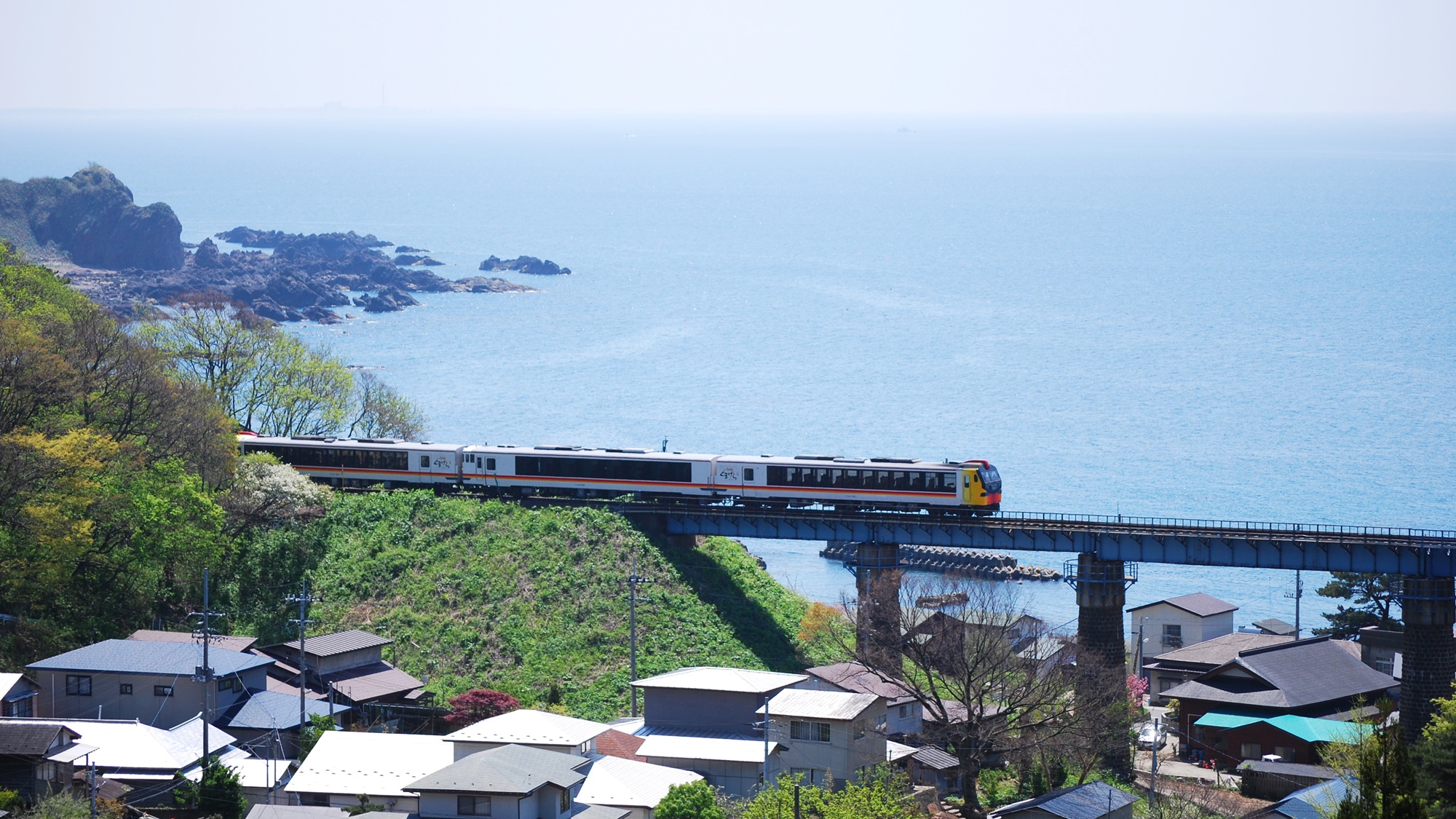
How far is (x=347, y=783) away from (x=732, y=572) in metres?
18.7

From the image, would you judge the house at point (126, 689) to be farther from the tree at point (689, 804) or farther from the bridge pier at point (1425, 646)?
the bridge pier at point (1425, 646)

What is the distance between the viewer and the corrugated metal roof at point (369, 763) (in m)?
33.8

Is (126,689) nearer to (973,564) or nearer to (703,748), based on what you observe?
(703,748)

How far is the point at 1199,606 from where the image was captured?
59.2m

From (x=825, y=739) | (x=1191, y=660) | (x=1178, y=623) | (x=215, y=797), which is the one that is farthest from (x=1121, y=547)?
(x=215, y=797)

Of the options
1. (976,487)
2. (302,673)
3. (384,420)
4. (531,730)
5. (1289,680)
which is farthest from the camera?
(384,420)

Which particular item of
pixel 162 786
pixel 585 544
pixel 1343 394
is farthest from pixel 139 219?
pixel 162 786

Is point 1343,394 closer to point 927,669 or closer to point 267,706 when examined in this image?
point 927,669

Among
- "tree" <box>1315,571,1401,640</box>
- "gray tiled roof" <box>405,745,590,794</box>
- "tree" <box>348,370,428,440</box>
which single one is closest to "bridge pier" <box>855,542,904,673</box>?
"gray tiled roof" <box>405,745,590,794</box>

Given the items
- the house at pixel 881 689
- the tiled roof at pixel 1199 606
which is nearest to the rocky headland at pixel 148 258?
the tiled roof at pixel 1199 606

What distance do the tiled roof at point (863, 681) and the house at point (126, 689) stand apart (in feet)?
46.6

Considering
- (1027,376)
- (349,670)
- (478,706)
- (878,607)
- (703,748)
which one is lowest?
(703,748)

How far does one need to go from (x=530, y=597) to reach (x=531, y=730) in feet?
39.8

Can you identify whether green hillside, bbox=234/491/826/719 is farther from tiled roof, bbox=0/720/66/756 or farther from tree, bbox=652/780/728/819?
tiled roof, bbox=0/720/66/756
